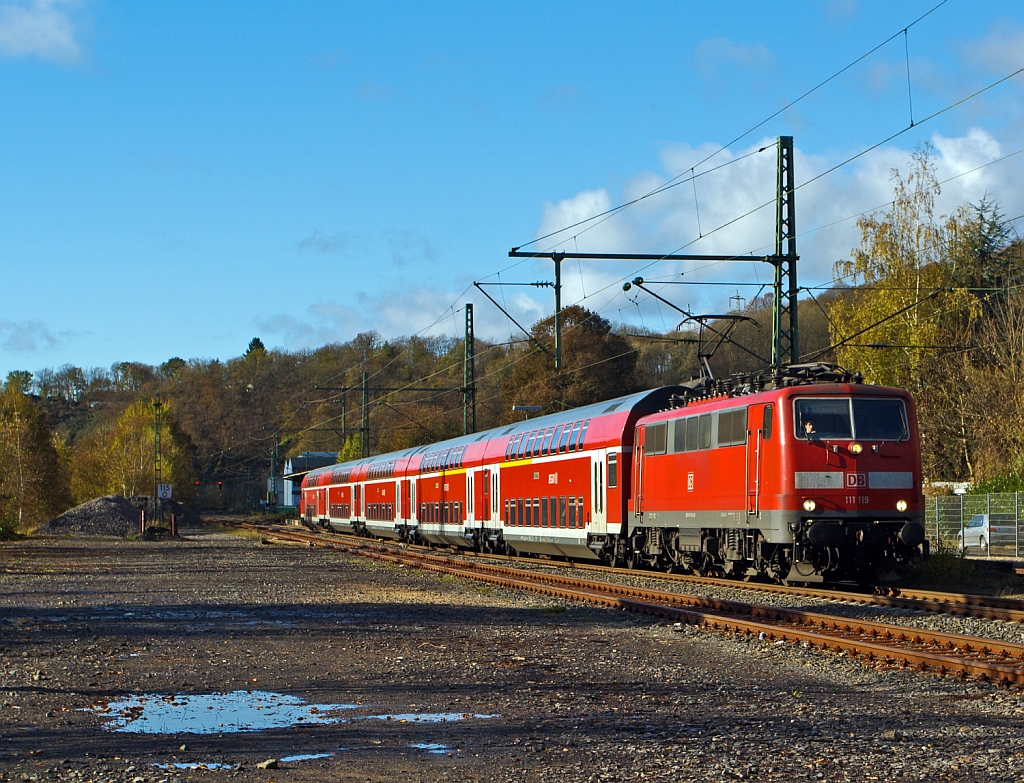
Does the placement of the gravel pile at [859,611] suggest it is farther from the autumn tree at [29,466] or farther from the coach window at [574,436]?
the autumn tree at [29,466]

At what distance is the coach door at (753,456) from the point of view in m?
21.0

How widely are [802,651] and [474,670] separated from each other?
3.84 meters

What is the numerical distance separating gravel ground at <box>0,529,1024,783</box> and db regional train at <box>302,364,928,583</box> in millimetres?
4017

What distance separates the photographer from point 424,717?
9.95 metres

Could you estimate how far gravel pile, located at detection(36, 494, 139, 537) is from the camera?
210 feet

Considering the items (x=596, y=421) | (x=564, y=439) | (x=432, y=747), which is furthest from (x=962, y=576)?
(x=432, y=747)

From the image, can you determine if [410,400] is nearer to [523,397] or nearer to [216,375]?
[523,397]

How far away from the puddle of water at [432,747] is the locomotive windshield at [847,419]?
12688mm

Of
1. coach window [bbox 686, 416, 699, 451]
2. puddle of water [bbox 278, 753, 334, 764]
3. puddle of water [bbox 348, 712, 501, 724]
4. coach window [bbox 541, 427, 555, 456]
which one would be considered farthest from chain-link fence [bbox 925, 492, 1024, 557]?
puddle of water [bbox 278, 753, 334, 764]

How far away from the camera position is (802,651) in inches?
537

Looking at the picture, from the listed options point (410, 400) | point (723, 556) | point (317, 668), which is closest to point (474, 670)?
point (317, 668)

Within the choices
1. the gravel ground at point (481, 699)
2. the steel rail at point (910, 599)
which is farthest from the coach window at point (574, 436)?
the gravel ground at point (481, 699)

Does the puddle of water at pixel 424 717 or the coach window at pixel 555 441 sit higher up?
the coach window at pixel 555 441

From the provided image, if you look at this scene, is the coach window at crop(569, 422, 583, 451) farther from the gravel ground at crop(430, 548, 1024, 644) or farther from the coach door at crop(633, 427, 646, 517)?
the gravel ground at crop(430, 548, 1024, 644)
